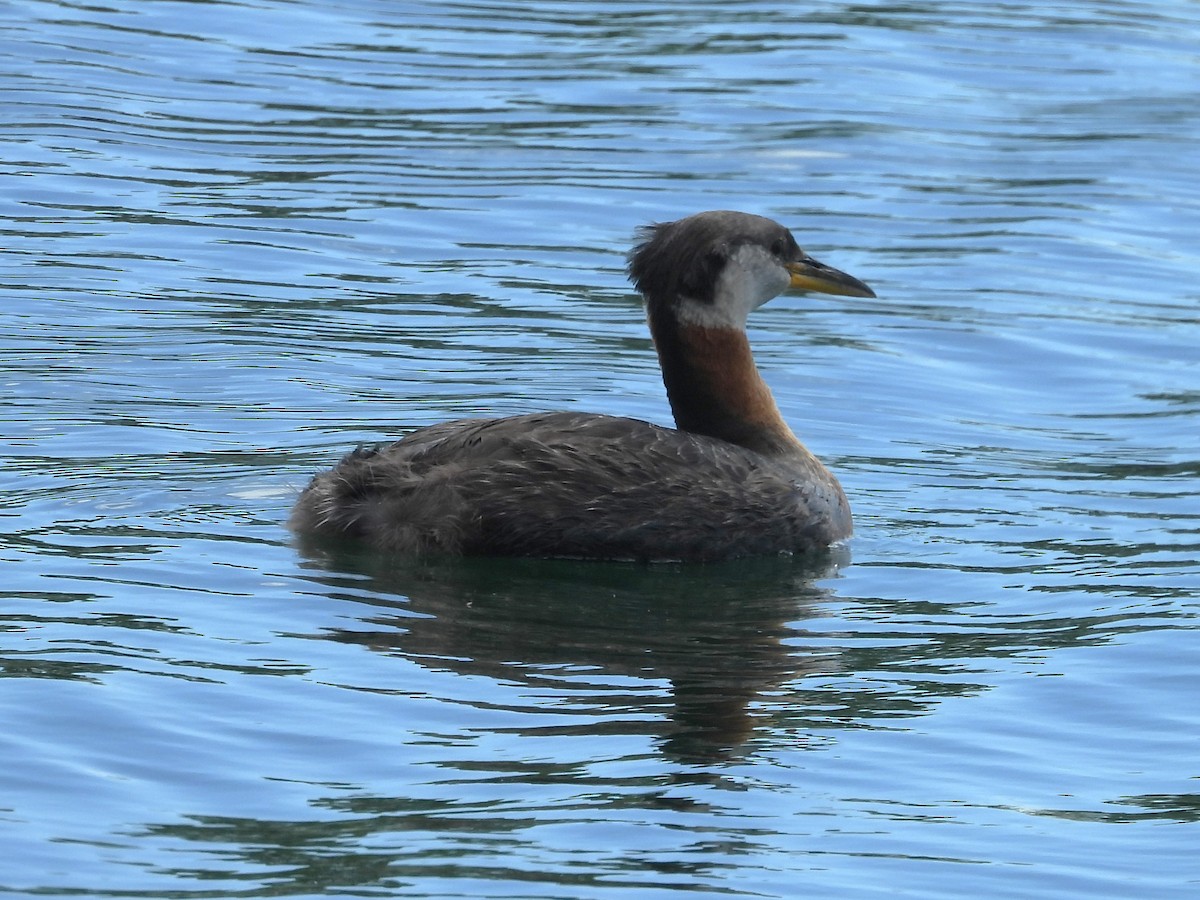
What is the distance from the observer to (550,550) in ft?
33.0

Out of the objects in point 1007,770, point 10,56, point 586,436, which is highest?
point 10,56

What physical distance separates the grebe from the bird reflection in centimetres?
11

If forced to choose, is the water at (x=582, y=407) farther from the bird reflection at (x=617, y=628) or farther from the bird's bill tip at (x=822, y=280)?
the bird's bill tip at (x=822, y=280)

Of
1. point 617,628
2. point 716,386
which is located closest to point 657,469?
point 716,386

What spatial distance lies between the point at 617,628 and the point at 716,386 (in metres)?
1.95

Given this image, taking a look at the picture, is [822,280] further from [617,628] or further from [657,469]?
[617,628]

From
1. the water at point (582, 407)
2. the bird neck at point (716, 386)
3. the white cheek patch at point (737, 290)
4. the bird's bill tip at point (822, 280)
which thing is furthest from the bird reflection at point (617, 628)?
the bird's bill tip at point (822, 280)

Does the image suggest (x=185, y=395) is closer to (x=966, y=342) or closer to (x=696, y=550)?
(x=696, y=550)

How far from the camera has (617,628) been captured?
916 centimetres

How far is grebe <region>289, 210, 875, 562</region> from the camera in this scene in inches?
392

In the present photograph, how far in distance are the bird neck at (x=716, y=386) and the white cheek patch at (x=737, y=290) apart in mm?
40

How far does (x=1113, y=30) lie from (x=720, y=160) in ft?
20.3

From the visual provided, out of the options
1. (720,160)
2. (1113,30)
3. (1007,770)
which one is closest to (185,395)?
(1007,770)

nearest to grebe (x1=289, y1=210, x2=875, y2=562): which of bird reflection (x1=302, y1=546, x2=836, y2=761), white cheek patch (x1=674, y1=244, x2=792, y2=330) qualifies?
white cheek patch (x1=674, y1=244, x2=792, y2=330)
